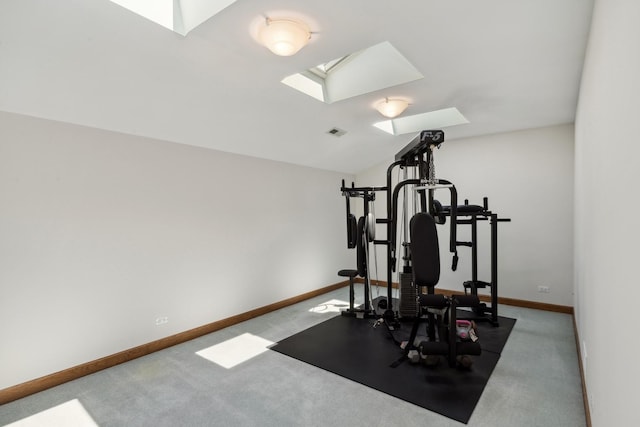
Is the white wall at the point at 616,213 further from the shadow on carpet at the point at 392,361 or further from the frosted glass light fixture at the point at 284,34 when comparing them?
the frosted glass light fixture at the point at 284,34

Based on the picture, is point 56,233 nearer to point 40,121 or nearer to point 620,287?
point 40,121

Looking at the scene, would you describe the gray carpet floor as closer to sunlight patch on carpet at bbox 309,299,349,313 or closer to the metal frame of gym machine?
the metal frame of gym machine

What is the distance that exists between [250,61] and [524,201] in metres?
4.41

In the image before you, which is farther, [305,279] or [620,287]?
[305,279]

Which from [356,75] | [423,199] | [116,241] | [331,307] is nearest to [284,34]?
[356,75]

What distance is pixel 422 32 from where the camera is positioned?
2371mm

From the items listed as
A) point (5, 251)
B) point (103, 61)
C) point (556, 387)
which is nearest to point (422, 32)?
point (103, 61)

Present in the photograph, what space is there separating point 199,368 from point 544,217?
16.4ft

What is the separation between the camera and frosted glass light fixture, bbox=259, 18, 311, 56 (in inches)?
86.1

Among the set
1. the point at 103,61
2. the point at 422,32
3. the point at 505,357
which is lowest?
the point at 505,357

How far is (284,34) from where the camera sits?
2.20 metres

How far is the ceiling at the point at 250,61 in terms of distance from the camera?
208 centimetres

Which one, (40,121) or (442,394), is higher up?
(40,121)

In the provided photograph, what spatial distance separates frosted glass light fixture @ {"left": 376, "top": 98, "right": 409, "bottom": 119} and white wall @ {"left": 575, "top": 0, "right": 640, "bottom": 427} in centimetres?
188
